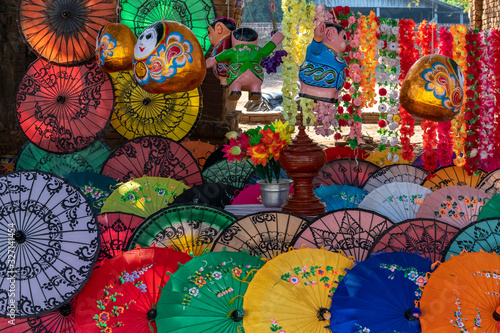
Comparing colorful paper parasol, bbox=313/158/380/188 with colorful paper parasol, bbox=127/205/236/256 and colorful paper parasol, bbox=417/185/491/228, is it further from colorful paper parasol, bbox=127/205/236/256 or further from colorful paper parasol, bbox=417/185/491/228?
colorful paper parasol, bbox=127/205/236/256

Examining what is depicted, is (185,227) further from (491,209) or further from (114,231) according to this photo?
(491,209)

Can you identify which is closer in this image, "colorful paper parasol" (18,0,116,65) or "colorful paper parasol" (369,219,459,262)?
"colorful paper parasol" (369,219,459,262)

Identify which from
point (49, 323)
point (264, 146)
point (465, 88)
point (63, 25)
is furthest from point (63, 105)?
point (465, 88)

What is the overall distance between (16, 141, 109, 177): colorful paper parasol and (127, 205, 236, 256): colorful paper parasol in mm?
1744

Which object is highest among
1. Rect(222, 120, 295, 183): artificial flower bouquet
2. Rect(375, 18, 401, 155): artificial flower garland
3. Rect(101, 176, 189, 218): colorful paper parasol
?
Rect(375, 18, 401, 155): artificial flower garland

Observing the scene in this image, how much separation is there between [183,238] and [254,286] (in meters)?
0.71

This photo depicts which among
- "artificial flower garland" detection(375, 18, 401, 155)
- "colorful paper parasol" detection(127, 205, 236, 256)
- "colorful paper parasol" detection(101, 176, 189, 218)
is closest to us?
"colorful paper parasol" detection(127, 205, 236, 256)

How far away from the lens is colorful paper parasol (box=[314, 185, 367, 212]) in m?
3.55

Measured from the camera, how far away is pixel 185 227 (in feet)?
9.59

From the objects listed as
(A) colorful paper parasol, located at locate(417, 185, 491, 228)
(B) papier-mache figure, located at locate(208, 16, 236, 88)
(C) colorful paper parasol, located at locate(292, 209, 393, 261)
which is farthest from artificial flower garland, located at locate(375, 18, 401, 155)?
(C) colorful paper parasol, located at locate(292, 209, 393, 261)

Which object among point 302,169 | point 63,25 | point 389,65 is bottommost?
point 302,169

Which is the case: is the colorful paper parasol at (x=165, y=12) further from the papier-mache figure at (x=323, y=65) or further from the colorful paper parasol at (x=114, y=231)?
the colorful paper parasol at (x=114, y=231)

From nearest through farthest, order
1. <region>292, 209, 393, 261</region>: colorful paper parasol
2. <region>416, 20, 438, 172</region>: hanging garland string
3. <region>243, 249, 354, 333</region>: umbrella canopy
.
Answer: <region>243, 249, 354, 333</region>: umbrella canopy → <region>292, 209, 393, 261</region>: colorful paper parasol → <region>416, 20, 438, 172</region>: hanging garland string

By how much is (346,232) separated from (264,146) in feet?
2.67
